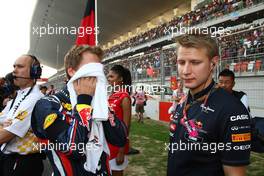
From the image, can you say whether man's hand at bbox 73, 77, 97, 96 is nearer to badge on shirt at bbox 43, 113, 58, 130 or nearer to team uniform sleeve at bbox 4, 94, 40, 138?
badge on shirt at bbox 43, 113, 58, 130

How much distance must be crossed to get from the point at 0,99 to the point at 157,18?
3411 cm

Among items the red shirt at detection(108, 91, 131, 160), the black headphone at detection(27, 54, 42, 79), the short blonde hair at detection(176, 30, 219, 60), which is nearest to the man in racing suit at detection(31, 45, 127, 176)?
the short blonde hair at detection(176, 30, 219, 60)

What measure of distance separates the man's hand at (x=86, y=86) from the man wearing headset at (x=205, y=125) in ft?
1.82

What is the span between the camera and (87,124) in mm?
1664

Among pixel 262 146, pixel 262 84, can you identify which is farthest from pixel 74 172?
pixel 262 84

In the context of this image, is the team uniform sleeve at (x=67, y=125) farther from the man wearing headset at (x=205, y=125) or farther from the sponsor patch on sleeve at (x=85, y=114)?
the man wearing headset at (x=205, y=125)

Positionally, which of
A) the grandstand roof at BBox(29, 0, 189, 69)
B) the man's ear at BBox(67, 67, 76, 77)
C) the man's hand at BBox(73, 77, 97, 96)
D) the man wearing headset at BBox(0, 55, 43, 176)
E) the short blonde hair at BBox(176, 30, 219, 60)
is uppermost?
the grandstand roof at BBox(29, 0, 189, 69)

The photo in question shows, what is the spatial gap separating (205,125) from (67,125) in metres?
0.76

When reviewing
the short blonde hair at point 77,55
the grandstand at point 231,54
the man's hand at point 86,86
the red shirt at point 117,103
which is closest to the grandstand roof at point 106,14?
the grandstand at point 231,54

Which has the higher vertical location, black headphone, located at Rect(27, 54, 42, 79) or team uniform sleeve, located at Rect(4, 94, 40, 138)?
black headphone, located at Rect(27, 54, 42, 79)

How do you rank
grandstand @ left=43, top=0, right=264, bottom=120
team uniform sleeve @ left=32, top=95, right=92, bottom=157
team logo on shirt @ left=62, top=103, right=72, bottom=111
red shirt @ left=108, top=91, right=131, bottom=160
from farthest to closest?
grandstand @ left=43, top=0, right=264, bottom=120 < red shirt @ left=108, top=91, right=131, bottom=160 < team logo on shirt @ left=62, top=103, right=72, bottom=111 < team uniform sleeve @ left=32, top=95, right=92, bottom=157

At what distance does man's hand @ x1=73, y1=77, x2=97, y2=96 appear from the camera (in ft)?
5.64

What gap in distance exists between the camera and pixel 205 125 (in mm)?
1775

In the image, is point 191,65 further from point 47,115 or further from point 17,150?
point 17,150
